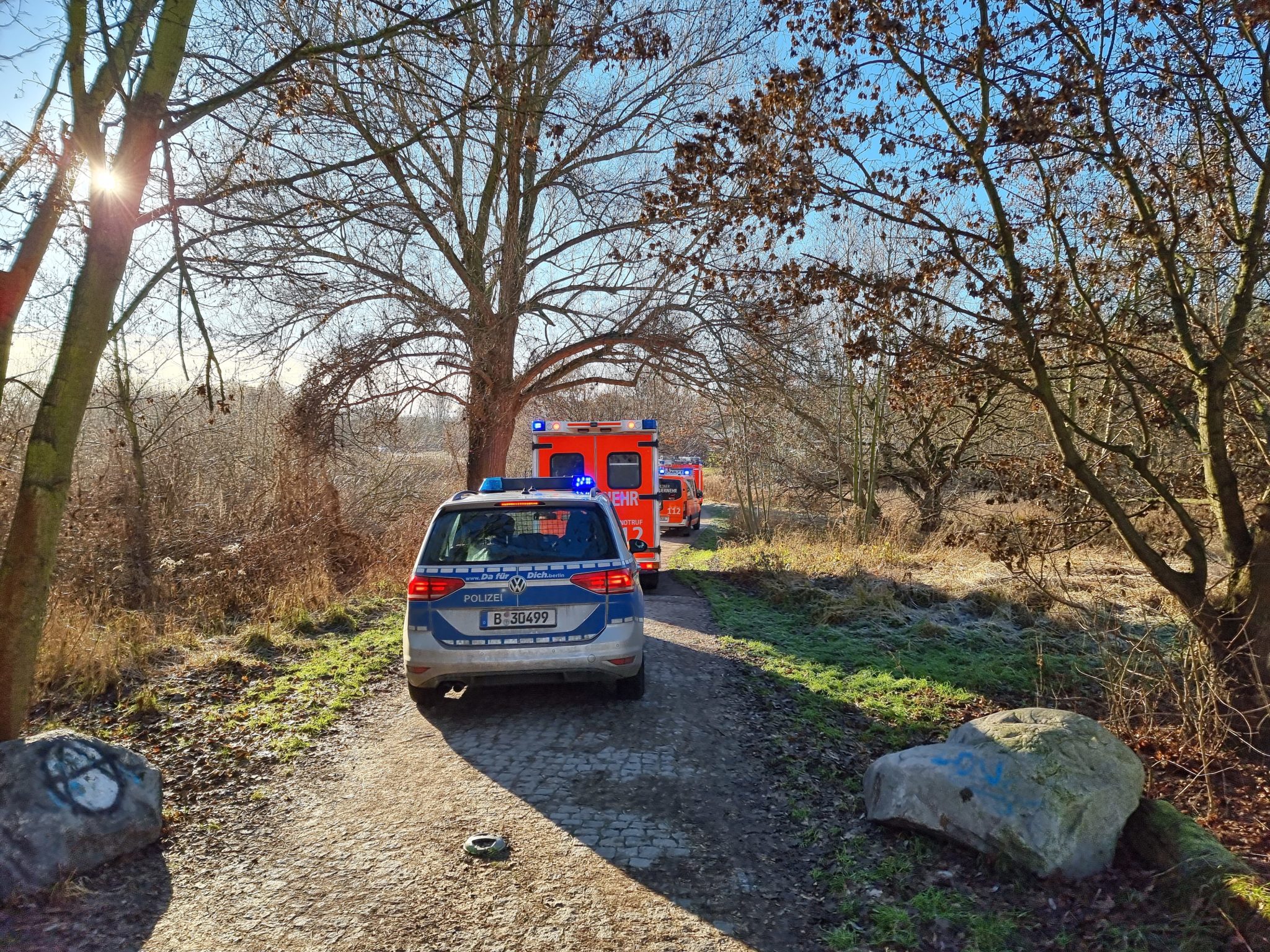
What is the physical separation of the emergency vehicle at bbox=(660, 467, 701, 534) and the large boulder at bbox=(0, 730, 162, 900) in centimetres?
2032

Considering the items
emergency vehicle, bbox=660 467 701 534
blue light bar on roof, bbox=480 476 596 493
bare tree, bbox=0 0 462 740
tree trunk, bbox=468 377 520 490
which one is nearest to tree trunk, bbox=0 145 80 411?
bare tree, bbox=0 0 462 740

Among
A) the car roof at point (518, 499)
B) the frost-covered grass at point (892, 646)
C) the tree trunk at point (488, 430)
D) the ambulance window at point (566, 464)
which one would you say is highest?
the tree trunk at point (488, 430)

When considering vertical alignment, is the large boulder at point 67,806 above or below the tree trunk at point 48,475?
below

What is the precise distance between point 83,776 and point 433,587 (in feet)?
8.27

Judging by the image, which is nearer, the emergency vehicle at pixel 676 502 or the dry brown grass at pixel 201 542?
the dry brown grass at pixel 201 542

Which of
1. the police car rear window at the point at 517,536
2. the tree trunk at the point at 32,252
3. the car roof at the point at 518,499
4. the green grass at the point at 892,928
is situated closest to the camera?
the green grass at the point at 892,928

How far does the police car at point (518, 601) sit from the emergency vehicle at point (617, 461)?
7.90m

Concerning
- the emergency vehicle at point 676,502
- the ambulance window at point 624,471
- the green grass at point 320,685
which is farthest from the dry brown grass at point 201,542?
the emergency vehicle at point 676,502

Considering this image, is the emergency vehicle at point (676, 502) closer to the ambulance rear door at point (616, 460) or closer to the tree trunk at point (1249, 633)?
the ambulance rear door at point (616, 460)

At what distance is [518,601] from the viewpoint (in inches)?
240

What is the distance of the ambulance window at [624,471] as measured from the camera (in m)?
14.5

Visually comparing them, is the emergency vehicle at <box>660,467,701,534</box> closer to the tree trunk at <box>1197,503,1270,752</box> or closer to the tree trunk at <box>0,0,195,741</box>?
the tree trunk at <box>1197,503,1270,752</box>

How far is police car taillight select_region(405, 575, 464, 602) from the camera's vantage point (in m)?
6.11

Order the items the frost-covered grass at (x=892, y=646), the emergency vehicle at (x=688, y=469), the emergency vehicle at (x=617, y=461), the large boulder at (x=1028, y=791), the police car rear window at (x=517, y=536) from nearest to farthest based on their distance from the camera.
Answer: the large boulder at (x=1028, y=791) → the police car rear window at (x=517, y=536) → the frost-covered grass at (x=892, y=646) → the emergency vehicle at (x=617, y=461) → the emergency vehicle at (x=688, y=469)
